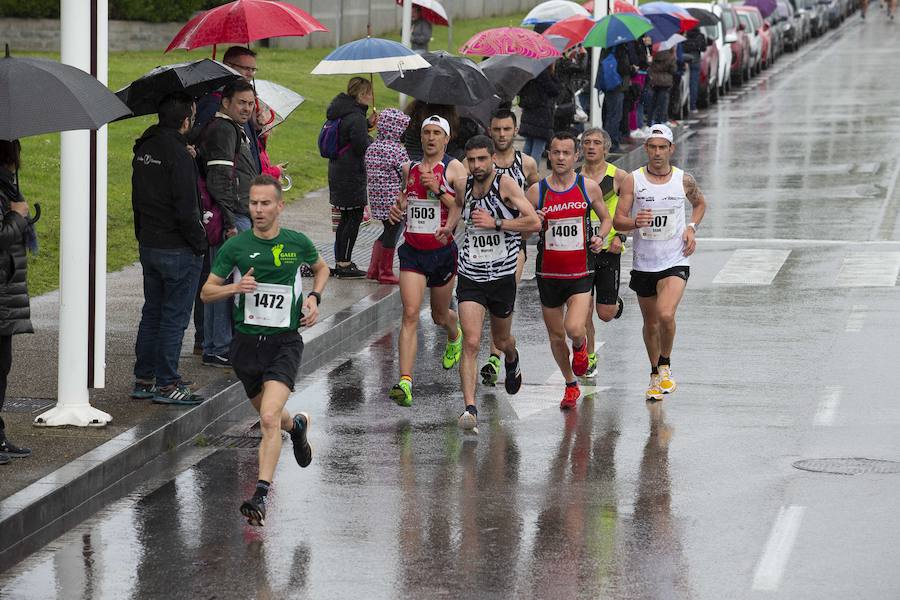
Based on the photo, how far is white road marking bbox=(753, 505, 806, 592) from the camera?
753 cm

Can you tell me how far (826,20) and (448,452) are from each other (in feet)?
180

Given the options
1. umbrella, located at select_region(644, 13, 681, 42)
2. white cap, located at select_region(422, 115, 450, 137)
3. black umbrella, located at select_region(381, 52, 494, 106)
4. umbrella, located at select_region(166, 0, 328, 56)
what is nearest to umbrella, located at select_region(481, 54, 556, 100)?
black umbrella, located at select_region(381, 52, 494, 106)

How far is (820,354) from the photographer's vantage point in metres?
12.9

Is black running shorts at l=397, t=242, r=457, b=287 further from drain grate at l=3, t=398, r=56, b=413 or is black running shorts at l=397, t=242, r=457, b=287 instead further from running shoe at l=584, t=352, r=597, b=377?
drain grate at l=3, t=398, r=56, b=413

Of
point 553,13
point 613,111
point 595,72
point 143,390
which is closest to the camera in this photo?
point 143,390

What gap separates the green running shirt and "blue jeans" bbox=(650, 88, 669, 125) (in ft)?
69.5

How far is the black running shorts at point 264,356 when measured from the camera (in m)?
8.92

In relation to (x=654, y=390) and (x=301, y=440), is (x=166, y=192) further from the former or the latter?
(x=654, y=390)

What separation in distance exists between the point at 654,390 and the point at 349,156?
4881 mm

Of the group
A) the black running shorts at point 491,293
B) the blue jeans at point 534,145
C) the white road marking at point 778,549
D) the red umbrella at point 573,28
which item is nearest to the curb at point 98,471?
the black running shorts at point 491,293

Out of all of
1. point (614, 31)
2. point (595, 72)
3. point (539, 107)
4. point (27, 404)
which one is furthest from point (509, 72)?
point (27, 404)

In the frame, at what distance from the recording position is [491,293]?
1108 centimetres

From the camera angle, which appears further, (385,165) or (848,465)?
(385,165)

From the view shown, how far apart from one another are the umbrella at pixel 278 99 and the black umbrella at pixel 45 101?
14.0 ft
